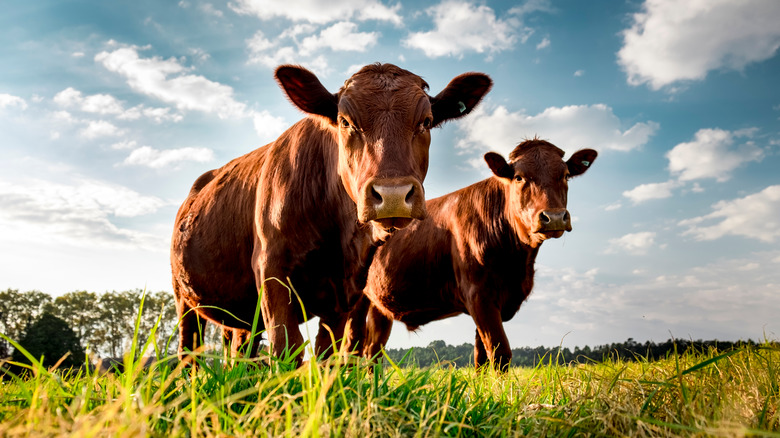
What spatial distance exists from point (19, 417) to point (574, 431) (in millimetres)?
2145

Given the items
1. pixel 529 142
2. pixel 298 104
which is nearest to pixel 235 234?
pixel 298 104

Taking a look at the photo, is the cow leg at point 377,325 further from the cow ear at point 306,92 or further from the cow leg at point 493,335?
the cow ear at point 306,92

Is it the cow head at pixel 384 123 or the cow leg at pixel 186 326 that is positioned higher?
the cow head at pixel 384 123

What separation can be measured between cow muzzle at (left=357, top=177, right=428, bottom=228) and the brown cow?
106 inches

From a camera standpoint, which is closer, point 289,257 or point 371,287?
point 289,257

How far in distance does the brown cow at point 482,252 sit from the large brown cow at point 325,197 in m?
1.53

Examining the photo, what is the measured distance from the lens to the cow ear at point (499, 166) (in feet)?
25.3

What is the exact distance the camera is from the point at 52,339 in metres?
29.1

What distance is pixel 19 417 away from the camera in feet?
6.10

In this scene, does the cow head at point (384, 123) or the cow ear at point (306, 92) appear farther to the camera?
the cow ear at point (306, 92)

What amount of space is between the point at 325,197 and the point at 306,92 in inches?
34.4

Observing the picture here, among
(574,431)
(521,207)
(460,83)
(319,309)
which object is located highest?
(460,83)

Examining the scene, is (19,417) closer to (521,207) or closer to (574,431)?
(574,431)

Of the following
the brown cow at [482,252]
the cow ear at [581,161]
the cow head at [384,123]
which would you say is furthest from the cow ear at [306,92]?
the cow ear at [581,161]
